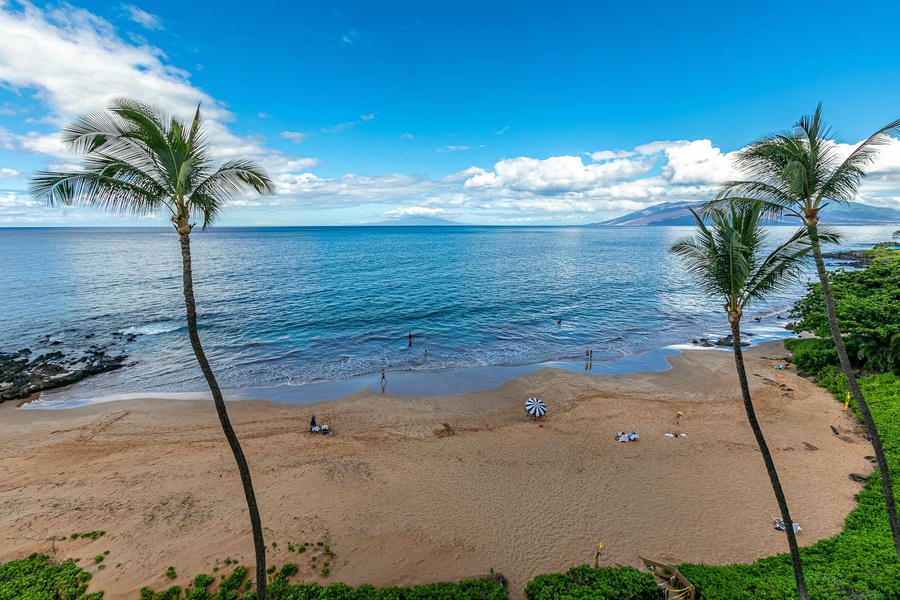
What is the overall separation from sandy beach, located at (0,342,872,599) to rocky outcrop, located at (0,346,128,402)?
10.4 ft

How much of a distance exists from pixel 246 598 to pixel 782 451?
85.0 feet

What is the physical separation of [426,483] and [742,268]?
15397 millimetres

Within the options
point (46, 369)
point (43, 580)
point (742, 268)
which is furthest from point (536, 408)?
point (46, 369)

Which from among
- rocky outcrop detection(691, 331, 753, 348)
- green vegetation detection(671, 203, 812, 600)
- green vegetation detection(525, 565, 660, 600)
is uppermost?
green vegetation detection(671, 203, 812, 600)

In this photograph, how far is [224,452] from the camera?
2064 cm

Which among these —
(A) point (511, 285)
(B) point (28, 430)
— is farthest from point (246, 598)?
(A) point (511, 285)

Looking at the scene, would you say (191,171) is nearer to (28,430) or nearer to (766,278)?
(766,278)

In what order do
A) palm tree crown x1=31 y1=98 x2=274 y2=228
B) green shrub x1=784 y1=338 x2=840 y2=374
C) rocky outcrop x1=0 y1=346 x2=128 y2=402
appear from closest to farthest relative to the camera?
palm tree crown x1=31 y1=98 x2=274 y2=228 < green shrub x1=784 y1=338 x2=840 y2=374 < rocky outcrop x1=0 y1=346 x2=128 y2=402

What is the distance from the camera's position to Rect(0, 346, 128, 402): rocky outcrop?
29.4 meters

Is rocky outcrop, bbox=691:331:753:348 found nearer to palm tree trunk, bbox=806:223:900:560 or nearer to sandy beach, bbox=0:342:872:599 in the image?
sandy beach, bbox=0:342:872:599

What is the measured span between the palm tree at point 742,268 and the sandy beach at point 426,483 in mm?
6662

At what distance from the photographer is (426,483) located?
1805cm

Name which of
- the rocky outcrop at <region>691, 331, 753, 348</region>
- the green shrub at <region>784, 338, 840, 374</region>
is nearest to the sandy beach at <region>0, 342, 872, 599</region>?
the green shrub at <region>784, 338, 840, 374</region>

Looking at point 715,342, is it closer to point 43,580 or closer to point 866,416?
point 866,416
